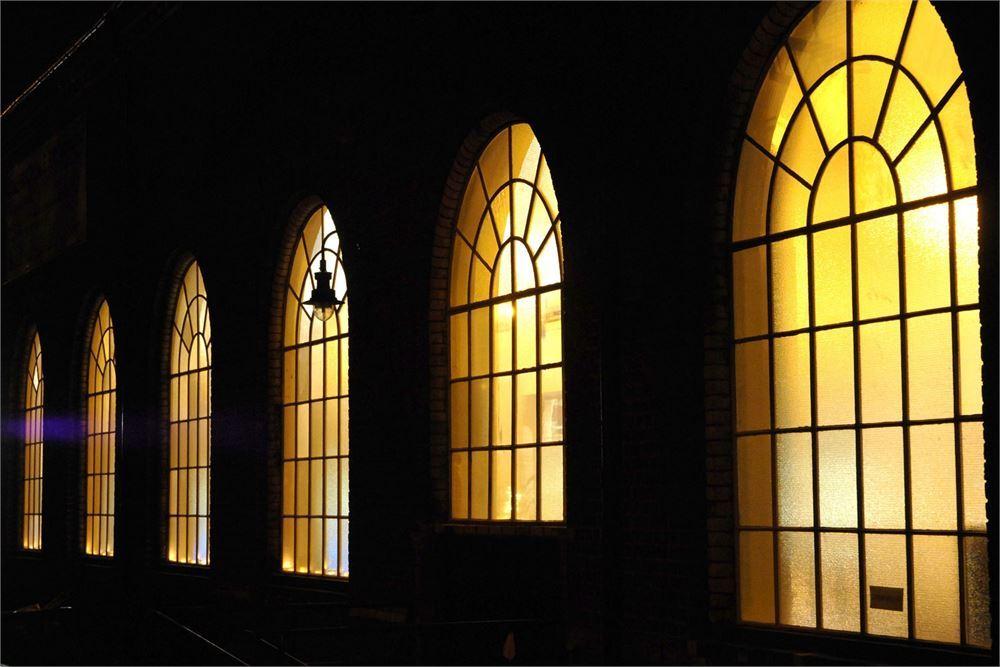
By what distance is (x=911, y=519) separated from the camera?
539 cm

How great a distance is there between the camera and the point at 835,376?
19.1 ft

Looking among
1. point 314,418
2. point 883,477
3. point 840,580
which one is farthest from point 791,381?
point 314,418

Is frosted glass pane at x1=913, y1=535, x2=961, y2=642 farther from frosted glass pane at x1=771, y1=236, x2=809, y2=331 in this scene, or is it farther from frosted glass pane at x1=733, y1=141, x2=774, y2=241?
frosted glass pane at x1=733, y1=141, x2=774, y2=241

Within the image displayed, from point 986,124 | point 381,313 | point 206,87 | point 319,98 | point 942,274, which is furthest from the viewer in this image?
point 206,87

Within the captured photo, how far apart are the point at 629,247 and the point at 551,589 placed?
210 centimetres

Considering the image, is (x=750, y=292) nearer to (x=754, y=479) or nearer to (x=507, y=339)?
(x=754, y=479)

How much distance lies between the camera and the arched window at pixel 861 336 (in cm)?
524

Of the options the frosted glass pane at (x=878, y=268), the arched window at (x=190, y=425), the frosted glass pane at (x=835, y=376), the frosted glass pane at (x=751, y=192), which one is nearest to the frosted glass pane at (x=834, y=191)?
the frosted glass pane at (x=878, y=268)

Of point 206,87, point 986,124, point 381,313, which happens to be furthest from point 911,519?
point 206,87

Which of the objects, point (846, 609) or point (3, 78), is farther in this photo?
point (3, 78)

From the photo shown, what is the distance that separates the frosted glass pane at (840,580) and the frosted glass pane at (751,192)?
1.55 m

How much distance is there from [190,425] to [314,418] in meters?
3.36

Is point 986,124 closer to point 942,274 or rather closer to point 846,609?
point 942,274

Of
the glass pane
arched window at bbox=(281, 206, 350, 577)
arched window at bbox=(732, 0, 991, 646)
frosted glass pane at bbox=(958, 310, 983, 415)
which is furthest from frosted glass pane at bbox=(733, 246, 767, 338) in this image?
arched window at bbox=(281, 206, 350, 577)
